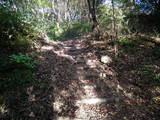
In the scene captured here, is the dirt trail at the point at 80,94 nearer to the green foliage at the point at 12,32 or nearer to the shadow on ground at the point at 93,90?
the shadow on ground at the point at 93,90

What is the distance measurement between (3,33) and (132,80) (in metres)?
4.80

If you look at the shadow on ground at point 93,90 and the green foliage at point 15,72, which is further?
the green foliage at point 15,72

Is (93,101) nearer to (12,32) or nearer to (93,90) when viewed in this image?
(93,90)

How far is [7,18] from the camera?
17.2 feet

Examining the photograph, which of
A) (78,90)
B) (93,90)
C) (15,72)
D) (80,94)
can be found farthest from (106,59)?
(15,72)

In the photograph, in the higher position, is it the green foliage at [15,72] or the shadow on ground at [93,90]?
the green foliage at [15,72]

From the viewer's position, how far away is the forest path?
12.7 feet

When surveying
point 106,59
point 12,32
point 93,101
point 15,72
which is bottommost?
point 93,101

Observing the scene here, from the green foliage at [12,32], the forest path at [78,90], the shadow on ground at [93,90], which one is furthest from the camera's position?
the green foliage at [12,32]

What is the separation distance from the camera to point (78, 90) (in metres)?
4.62

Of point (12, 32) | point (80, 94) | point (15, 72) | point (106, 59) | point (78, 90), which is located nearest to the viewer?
point (15, 72)

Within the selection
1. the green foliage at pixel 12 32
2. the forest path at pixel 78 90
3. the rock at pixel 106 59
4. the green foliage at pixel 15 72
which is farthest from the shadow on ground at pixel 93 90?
the green foliage at pixel 12 32

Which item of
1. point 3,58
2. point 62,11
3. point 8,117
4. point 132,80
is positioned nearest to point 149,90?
point 132,80

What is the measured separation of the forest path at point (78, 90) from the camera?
3.88 m
